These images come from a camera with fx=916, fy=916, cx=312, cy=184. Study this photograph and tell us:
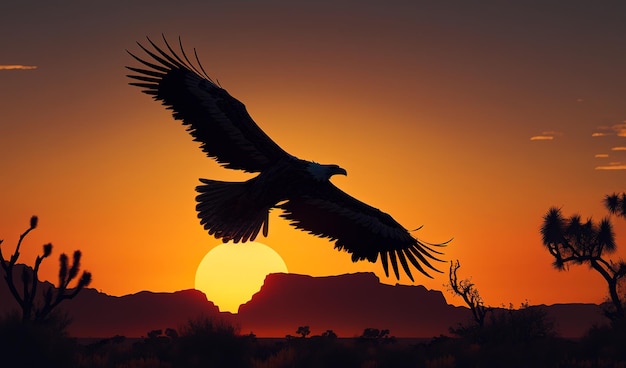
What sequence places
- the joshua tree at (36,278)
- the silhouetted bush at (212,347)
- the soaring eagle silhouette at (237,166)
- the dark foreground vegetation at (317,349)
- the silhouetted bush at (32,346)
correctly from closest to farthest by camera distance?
the soaring eagle silhouette at (237,166), the silhouetted bush at (32,346), the dark foreground vegetation at (317,349), the silhouetted bush at (212,347), the joshua tree at (36,278)

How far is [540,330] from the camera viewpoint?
41.8 meters

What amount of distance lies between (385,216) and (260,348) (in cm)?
2299

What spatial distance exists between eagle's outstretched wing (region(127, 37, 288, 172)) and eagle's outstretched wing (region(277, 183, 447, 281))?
5.07 ft

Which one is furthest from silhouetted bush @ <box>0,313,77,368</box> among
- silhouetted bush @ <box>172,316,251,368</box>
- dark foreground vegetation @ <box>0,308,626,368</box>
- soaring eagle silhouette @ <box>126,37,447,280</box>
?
soaring eagle silhouette @ <box>126,37,447,280</box>

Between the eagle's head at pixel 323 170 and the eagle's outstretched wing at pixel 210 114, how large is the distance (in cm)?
51

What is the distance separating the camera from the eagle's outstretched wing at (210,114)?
612 inches

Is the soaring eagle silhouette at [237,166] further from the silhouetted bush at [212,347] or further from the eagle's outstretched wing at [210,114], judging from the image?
the silhouetted bush at [212,347]

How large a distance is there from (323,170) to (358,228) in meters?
2.01

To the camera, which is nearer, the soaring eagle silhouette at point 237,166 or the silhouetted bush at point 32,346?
the soaring eagle silhouette at point 237,166

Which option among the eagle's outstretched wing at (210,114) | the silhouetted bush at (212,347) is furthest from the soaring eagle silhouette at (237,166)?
the silhouetted bush at (212,347)

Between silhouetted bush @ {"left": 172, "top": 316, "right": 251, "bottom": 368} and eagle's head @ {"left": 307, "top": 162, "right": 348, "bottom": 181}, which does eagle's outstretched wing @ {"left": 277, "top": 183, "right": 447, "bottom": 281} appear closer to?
eagle's head @ {"left": 307, "top": 162, "right": 348, "bottom": 181}

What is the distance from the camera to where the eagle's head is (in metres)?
15.5

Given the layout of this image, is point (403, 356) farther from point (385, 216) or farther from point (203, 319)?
point (385, 216)

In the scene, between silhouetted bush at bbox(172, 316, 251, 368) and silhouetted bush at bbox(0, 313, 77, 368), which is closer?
silhouetted bush at bbox(0, 313, 77, 368)
